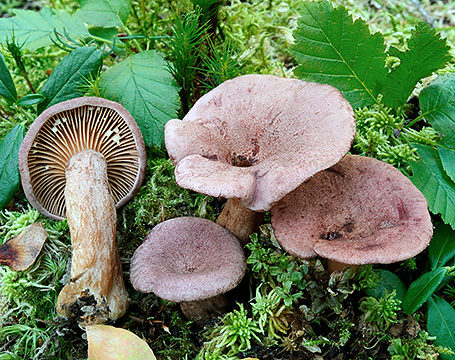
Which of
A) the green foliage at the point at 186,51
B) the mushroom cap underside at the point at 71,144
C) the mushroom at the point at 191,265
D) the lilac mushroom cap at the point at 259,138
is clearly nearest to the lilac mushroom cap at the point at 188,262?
the mushroom at the point at 191,265

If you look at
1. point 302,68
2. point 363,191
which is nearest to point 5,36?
point 302,68

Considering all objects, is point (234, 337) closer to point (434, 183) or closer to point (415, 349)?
point (415, 349)

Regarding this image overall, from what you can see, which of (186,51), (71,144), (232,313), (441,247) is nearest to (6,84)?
(71,144)

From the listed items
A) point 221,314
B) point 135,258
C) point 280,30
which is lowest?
point 221,314

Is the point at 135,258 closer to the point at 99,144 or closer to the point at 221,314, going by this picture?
the point at 221,314

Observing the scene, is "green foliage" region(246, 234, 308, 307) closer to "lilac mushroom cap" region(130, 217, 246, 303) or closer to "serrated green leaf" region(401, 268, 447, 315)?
"lilac mushroom cap" region(130, 217, 246, 303)

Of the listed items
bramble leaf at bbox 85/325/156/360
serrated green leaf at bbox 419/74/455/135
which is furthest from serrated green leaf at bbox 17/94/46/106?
serrated green leaf at bbox 419/74/455/135
